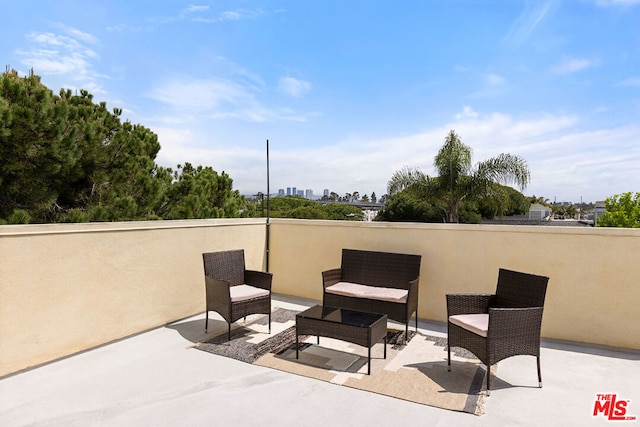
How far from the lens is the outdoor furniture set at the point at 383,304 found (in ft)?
10.5

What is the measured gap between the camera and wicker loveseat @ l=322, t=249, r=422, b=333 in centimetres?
450

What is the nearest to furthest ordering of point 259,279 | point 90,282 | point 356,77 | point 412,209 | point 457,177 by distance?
point 90,282 < point 259,279 < point 356,77 < point 457,177 < point 412,209

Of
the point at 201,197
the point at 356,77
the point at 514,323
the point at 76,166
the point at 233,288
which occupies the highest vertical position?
the point at 356,77

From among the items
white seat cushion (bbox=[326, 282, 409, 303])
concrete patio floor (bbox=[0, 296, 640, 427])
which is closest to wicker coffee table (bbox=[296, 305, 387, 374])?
concrete patio floor (bbox=[0, 296, 640, 427])

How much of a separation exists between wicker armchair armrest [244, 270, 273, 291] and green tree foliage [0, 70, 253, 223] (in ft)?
13.8

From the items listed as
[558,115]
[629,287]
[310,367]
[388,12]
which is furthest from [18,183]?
[558,115]

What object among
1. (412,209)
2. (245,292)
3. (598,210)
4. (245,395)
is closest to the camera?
(245,395)

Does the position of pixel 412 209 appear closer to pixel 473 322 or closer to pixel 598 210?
pixel 473 322

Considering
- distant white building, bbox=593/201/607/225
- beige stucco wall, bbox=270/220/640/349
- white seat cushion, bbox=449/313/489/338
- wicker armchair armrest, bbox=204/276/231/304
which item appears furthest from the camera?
distant white building, bbox=593/201/607/225

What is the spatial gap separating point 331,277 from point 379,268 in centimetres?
66

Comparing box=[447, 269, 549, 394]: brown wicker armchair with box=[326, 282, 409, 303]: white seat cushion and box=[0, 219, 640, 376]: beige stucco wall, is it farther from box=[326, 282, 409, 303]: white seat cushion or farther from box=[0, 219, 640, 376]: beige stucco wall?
box=[0, 219, 640, 376]: beige stucco wall

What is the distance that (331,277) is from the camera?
5094 mm

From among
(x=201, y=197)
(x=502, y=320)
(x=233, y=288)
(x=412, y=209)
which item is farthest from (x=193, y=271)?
(x=412, y=209)

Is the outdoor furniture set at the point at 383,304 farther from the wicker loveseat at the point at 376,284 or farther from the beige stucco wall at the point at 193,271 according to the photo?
the beige stucco wall at the point at 193,271
